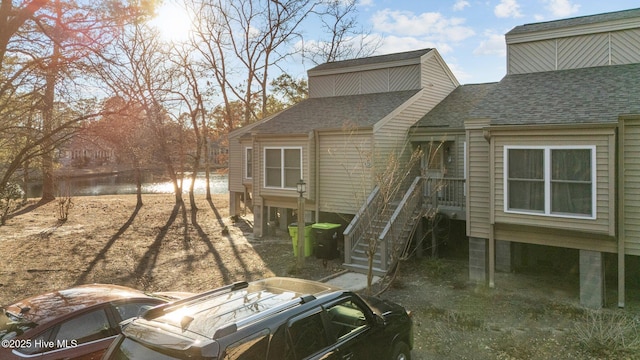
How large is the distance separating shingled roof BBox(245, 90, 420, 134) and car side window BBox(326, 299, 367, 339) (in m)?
9.50

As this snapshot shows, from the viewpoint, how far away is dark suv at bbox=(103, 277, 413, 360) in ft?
11.1

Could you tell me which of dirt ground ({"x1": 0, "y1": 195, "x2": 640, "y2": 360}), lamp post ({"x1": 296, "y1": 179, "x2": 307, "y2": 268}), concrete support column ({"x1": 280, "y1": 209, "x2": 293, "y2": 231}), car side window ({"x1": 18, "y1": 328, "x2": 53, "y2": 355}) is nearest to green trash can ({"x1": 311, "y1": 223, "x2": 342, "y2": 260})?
dirt ground ({"x1": 0, "y1": 195, "x2": 640, "y2": 360})

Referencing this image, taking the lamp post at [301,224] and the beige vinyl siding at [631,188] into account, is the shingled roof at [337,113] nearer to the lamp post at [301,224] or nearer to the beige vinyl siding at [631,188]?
the lamp post at [301,224]

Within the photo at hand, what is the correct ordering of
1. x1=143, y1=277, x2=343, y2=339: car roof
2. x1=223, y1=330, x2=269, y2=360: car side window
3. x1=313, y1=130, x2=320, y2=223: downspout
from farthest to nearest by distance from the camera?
x1=313, y1=130, x2=320, y2=223: downspout, x1=143, y1=277, x2=343, y2=339: car roof, x1=223, y1=330, x2=269, y2=360: car side window

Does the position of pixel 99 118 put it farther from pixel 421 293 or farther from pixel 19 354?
pixel 421 293

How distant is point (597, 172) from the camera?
8.89 m

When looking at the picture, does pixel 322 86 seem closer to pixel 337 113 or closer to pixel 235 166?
pixel 337 113

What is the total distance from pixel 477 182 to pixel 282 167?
752 centimetres

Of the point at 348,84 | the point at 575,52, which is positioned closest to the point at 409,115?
the point at 348,84

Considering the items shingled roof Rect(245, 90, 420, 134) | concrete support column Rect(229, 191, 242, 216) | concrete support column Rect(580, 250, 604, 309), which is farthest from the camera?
concrete support column Rect(229, 191, 242, 216)

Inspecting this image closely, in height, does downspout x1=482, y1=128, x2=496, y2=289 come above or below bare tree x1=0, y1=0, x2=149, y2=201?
below

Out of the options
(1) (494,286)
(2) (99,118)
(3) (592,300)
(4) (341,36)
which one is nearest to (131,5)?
(2) (99,118)

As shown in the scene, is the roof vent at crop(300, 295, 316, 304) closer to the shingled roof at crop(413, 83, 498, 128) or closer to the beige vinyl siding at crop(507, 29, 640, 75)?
the shingled roof at crop(413, 83, 498, 128)

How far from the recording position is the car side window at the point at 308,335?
12.9ft
